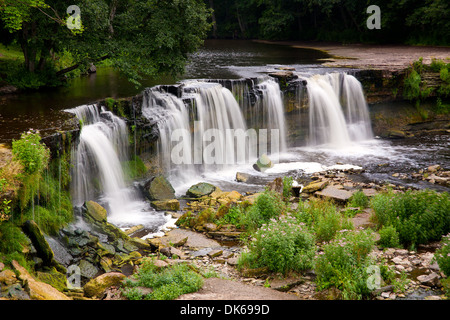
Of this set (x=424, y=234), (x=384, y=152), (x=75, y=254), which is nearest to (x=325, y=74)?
(x=384, y=152)

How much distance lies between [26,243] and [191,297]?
132 inches

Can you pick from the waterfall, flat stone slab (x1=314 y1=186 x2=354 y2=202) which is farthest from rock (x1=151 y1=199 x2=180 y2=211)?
the waterfall

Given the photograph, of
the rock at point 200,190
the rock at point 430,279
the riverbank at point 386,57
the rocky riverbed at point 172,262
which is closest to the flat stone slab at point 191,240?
the rocky riverbed at point 172,262

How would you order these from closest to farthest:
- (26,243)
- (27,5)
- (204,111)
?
1. (26,243)
2. (27,5)
3. (204,111)

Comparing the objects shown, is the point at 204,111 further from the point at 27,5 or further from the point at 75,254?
the point at 75,254

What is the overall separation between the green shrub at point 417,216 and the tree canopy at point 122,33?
9577 millimetres

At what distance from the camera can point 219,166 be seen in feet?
55.6

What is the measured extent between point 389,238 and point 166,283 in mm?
4552

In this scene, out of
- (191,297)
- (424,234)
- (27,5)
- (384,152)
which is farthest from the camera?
(384,152)

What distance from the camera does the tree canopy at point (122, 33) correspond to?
47.4 ft

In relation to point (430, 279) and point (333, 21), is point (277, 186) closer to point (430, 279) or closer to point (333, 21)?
point (430, 279)

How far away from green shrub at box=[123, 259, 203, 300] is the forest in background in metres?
27.9

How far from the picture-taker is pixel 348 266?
709cm

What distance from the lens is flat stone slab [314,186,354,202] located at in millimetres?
12082
